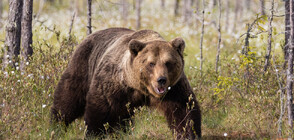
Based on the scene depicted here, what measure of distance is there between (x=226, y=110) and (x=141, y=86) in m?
2.12

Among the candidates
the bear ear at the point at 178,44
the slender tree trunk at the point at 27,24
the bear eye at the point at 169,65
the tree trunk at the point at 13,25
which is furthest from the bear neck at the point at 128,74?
the tree trunk at the point at 13,25

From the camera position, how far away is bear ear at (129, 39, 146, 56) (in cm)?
450

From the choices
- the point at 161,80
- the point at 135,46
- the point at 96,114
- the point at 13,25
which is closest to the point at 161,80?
the point at 161,80

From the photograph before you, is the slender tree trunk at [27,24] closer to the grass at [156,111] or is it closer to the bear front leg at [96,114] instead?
the grass at [156,111]

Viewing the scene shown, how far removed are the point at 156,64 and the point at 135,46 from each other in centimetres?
41

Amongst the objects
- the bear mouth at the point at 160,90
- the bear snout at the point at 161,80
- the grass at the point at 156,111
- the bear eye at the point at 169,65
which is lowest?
the grass at the point at 156,111

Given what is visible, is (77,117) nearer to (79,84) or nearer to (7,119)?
(79,84)

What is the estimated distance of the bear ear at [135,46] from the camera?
450 centimetres

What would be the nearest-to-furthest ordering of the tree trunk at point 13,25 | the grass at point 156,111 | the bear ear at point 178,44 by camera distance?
the bear ear at point 178,44
the grass at point 156,111
the tree trunk at point 13,25

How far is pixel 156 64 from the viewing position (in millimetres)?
4297

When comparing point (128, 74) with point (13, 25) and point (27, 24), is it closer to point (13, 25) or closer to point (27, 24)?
point (27, 24)

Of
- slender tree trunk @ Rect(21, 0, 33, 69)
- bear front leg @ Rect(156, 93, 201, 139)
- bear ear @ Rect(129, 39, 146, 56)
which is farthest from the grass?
bear ear @ Rect(129, 39, 146, 56)

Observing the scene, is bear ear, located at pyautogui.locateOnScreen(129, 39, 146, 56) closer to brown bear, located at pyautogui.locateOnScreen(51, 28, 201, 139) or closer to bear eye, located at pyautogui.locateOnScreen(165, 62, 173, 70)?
brown bear, located at pyautogui.locateOnScreen(51, 28, 201, 139)

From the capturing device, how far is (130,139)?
4.96m
